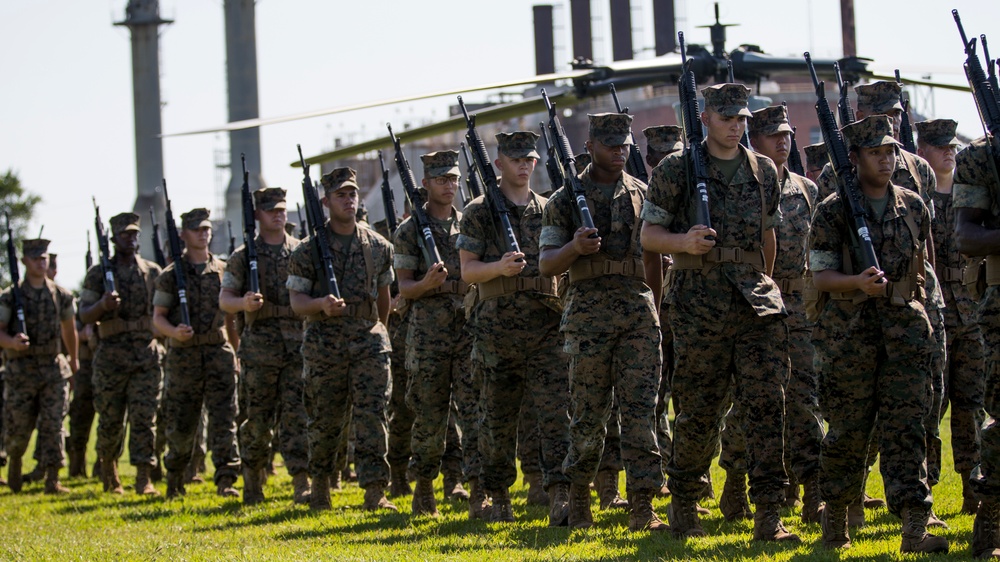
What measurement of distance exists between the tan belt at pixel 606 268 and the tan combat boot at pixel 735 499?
4.75ft

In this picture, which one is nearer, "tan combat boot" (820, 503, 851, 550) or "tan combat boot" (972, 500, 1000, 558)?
"tan combat boot" (972, 500, 1000, 558)

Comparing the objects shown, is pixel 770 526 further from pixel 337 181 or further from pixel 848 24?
pixel 848 24

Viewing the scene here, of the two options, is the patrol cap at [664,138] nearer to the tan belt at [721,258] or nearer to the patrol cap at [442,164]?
the patrol cap at [442,164]

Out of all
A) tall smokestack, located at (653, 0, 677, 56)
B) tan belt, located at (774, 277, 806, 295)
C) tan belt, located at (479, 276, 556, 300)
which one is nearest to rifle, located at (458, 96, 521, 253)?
tan belt, located at (479, 276, 556, 300)

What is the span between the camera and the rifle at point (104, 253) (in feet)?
45.6

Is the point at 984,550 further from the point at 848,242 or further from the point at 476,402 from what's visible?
the point at 476,402

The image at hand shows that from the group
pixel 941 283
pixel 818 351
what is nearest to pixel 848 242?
pixel 818 351

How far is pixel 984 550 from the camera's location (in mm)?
7215

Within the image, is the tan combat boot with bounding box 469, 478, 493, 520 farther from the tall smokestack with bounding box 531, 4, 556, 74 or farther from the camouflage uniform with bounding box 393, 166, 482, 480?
the tall smokestack with bounding box 531, 4, 556, 74

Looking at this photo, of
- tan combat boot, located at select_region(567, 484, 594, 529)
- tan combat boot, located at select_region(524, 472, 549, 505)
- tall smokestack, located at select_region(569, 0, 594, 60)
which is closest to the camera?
tan combat boot, located at select_region(567, 484, 594, 529)

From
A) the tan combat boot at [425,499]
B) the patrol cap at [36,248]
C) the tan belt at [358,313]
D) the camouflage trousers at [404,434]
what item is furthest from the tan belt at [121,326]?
the tan combat boot at [425,499]

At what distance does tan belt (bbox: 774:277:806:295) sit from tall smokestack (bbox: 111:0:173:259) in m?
43.8

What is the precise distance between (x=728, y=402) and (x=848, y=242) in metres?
1.36

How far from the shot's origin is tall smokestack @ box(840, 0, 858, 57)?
42.5m
